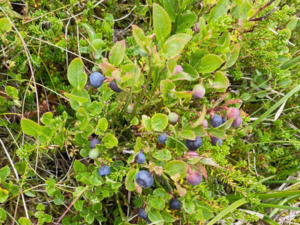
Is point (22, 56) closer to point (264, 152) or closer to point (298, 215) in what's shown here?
point (264, 152)

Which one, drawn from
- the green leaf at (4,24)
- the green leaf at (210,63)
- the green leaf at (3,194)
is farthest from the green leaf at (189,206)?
the green leaf at (4,24)

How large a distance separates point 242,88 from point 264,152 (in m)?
0.51

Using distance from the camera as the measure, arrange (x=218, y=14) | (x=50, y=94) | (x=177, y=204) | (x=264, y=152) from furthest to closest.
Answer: (x=264, y=152) < (x=50, y=94) < (x=177, y=204) < (x=218, y=14)

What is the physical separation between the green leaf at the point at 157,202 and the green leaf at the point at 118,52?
0.67 metres

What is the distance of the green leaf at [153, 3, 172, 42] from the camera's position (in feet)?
3.65

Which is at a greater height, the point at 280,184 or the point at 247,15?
the point at 247,15

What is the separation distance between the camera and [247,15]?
1.40 meters

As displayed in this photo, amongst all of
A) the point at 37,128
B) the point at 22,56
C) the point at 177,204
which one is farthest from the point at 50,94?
the point at 177,204

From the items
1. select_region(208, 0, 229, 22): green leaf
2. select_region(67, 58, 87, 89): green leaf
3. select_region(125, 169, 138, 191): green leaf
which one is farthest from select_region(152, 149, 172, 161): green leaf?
select_region(208, 0, 229, 22): green leaf

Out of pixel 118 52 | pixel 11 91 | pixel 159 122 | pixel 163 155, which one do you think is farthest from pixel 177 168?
pixel 11 91

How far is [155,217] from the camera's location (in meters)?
1.33

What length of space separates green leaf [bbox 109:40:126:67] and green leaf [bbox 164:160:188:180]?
0.48 meters

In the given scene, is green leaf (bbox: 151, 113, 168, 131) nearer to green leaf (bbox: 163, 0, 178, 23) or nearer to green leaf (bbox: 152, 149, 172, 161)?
green leaf (bbox: 152, 149, 172, 161)

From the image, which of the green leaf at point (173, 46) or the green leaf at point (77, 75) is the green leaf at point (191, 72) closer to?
the green leaf at point (173, 46)
